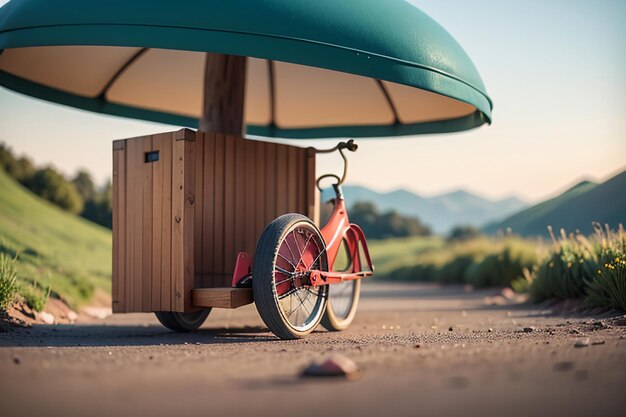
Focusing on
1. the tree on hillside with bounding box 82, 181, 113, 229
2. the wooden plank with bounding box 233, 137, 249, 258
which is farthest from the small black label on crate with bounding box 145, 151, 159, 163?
the tree on hillside with bounding box 82, 181, 113, 229

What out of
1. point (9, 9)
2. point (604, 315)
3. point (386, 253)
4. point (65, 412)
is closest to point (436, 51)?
point (604, 315)

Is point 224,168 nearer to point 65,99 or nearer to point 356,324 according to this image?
point 356,324

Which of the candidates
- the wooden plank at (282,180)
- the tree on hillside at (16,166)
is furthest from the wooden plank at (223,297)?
the tree on hillside at (16,166)

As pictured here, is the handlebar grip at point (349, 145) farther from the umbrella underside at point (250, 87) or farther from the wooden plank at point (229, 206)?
the umbrella underside at point (250, 87)

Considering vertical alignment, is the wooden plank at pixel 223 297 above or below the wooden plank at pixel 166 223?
below

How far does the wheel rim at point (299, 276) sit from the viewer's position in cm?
557

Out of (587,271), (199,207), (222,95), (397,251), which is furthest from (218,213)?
(397,251)

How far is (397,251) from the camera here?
3098cm

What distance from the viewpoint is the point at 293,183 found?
7234mm

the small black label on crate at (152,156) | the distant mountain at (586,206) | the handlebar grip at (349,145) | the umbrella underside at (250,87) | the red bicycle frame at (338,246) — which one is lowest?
the red bicycle frame at (338,246)

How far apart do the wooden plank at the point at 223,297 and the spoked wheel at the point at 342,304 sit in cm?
126

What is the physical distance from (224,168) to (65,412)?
3866 mm

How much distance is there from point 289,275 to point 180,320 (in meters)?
1.59

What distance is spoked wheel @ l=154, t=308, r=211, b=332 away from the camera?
6629 millimetres
